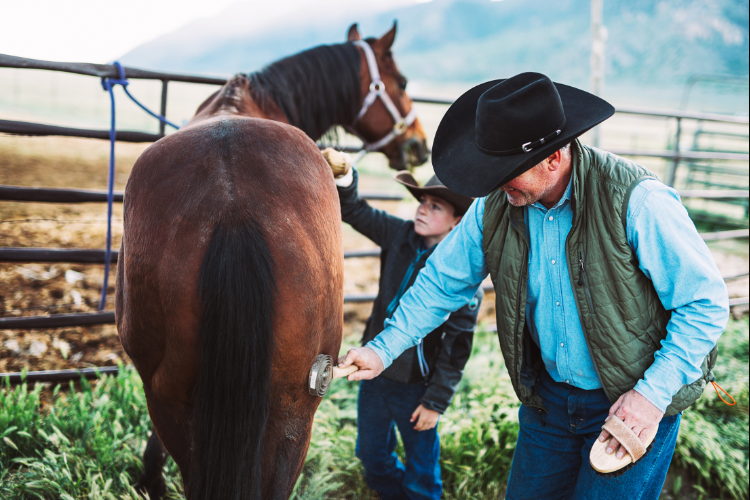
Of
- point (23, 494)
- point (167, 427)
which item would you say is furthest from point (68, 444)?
point (167, 427)

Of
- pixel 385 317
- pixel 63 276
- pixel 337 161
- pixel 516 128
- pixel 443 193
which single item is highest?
pixel 516 128

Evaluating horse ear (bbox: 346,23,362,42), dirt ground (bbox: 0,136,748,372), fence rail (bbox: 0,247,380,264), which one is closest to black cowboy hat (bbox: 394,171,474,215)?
horse ear (bbox: 346,23,362,42)

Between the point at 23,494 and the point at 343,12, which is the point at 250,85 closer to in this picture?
the point at 23,494

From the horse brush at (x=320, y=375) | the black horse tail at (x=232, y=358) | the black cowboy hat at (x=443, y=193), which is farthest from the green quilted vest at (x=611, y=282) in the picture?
the black horse tail at (x=232, y=358)

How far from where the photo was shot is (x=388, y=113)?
311 centimetres

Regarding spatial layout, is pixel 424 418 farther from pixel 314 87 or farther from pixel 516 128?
pixel 314 87

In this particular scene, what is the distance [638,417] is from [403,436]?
1085 mm

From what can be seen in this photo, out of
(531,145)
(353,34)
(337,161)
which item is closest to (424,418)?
(337,161)

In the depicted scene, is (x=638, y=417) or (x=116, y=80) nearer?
(x=638, y=417)

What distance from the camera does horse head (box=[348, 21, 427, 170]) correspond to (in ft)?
9.62

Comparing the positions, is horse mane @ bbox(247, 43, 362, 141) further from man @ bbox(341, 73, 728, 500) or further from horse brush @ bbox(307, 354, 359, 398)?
horse brush @ bbox(307, 354, 359, 398)

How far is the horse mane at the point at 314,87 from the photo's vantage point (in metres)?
2.39

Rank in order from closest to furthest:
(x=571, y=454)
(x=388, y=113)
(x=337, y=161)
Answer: (x=571, y=454)
(x=337, y=161)
(x=388, y=113)

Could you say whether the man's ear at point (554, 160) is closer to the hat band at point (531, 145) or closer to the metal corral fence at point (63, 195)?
the hat band at point (531, 145)
